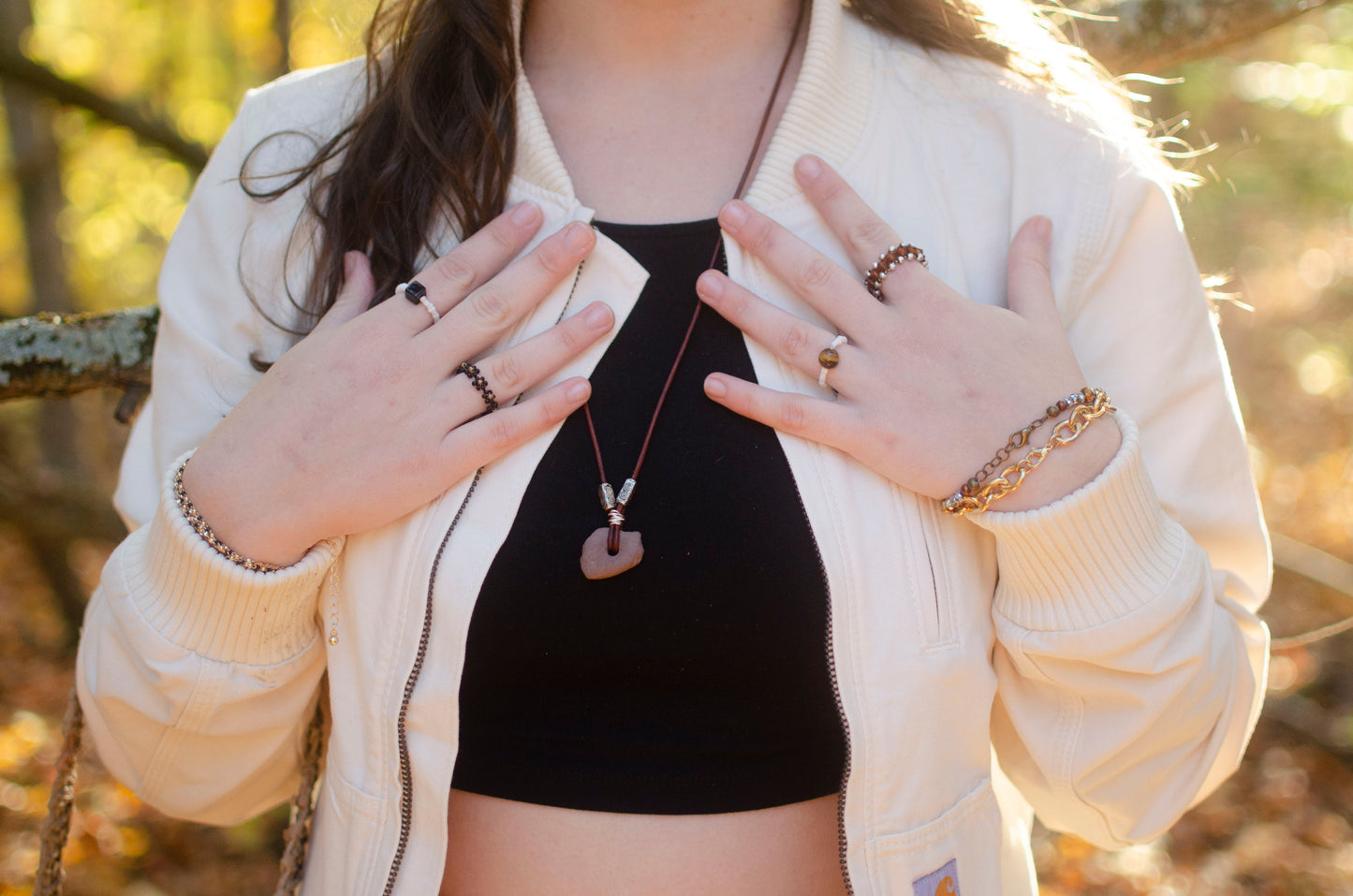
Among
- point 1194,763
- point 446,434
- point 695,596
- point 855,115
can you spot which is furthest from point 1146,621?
point 446,434

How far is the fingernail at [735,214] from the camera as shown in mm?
1351

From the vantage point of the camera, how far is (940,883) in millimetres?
1333

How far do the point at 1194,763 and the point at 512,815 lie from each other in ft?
3.21

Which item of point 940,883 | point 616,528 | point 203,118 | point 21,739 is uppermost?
point 616,528

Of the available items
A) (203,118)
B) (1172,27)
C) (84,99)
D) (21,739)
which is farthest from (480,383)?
(203,118)

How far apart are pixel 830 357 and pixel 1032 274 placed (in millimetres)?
308

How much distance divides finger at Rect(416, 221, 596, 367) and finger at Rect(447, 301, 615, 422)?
36 mm

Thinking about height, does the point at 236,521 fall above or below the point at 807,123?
below

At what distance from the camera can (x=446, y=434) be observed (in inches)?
51.2

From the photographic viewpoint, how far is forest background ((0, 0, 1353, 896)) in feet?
10.3

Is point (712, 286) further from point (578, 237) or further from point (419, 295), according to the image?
point (419, 295)

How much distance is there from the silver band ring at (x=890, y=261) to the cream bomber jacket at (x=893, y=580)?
98 mm

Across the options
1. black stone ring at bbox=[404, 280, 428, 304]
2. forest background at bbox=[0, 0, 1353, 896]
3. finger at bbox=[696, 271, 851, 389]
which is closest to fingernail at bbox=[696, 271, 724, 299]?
finger at bbox=[696, 271, 851, 389]

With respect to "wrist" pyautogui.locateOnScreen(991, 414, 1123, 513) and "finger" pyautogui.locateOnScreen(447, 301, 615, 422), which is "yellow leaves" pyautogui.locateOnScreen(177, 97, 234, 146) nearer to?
"finger" pyautogui.locateOnScreen(447, 301, 615, 422)
